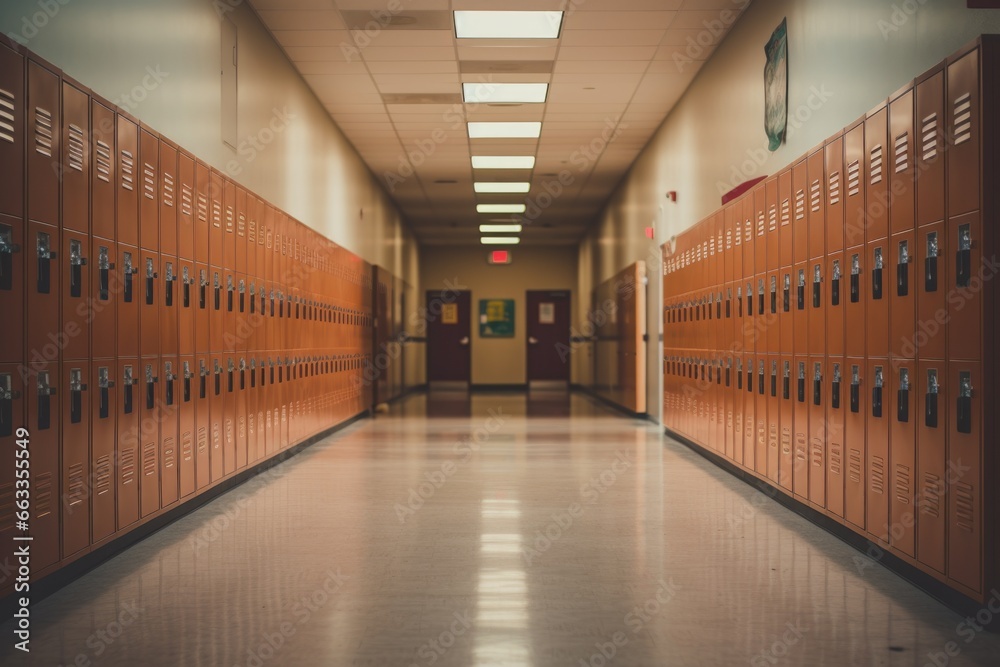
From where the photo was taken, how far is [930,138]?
3074 millimetres

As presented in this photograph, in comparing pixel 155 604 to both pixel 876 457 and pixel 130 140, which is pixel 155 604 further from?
pixel 876 457

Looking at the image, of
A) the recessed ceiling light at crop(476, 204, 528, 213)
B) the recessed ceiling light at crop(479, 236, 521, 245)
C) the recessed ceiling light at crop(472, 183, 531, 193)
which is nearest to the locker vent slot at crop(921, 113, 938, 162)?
the recessed ceiling light at crop(472, 183, 531, 193)

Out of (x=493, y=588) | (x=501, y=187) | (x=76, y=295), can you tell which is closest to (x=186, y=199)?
(x=76, y=295)

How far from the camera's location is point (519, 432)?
9328mm

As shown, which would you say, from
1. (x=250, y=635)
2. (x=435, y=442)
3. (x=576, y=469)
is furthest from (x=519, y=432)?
(x=250, y=635)

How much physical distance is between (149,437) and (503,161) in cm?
806

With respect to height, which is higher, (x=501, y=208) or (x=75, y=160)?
(x=501, y=208)

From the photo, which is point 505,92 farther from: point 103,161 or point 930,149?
point 930,149

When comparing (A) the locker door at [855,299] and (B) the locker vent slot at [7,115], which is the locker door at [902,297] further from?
(B) the locker vent slot at [7,115]

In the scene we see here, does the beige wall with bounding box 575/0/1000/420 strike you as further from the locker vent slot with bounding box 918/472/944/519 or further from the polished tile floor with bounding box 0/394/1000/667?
the polished tile floor with bounding box 0/394/1000/667

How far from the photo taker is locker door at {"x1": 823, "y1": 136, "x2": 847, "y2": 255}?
3904mm

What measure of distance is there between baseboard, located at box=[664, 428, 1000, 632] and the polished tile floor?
0.19ft

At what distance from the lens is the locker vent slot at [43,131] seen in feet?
9.84

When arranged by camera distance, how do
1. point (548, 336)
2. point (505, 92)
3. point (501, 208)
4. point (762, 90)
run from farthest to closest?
point (548, 336)
point (501, 208)
point (505, 92)
point (762, 90)
